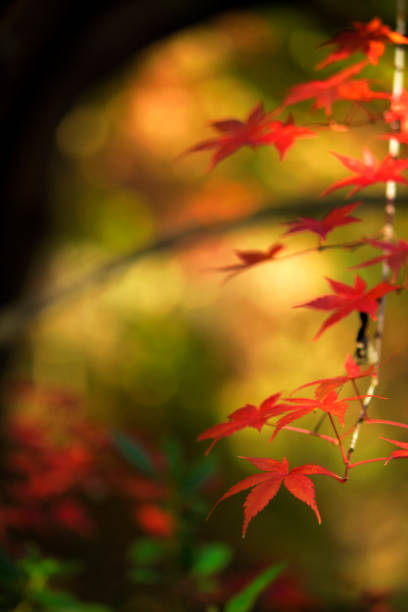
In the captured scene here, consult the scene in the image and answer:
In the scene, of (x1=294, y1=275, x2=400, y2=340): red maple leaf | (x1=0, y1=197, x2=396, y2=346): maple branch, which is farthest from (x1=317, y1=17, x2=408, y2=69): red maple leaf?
Answer: (x1=0, y1=197, x2=396, y2=346): maple branch

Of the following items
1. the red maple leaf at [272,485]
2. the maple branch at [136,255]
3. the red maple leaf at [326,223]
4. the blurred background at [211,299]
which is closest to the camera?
the red maple leaf at [272,485]

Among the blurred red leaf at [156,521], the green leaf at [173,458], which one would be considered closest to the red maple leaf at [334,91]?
the green leaf at [173,458]

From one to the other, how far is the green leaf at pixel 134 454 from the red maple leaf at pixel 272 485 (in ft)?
2.28

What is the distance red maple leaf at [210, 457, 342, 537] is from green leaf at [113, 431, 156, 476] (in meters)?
0.69

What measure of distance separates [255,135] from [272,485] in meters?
0.45

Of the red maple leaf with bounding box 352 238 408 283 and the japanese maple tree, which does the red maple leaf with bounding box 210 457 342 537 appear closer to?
the japanese maple tree

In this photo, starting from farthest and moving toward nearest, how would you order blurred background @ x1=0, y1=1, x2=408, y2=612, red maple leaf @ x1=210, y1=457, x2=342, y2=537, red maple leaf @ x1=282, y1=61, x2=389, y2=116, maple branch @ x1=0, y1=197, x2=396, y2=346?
blurred background @ x1=0, y1=1, x2=408, y2=612 < maple branch @ x1=0, y1=197, x2=396, y2=346 < red maple leaf @ x1=282, y1=61, x2=389, y2=116 < red maple leaf @ x1=210, y1=457, x2=342, y2=537

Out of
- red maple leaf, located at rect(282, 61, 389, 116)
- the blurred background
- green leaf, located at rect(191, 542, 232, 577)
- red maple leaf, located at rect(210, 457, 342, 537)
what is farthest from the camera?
the blurred background

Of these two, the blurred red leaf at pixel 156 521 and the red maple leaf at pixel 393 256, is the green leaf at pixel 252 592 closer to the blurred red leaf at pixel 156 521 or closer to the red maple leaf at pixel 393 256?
the red maple leaf at pixel 393 256

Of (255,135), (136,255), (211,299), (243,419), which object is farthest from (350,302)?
(211,299)

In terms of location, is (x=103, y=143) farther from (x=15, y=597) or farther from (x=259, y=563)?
(x=15, y=597)

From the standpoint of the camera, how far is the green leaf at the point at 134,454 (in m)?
1.25

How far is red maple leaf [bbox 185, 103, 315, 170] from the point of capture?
76 cm

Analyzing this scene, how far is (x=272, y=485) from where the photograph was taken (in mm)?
566
